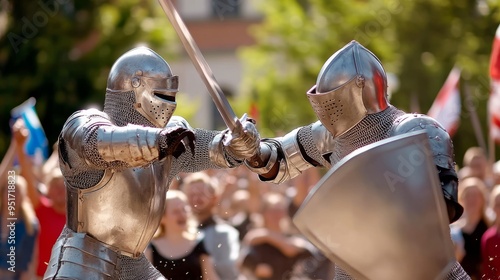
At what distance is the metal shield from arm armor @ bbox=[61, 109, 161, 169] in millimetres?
962

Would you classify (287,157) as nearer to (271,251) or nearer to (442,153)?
(442,153)

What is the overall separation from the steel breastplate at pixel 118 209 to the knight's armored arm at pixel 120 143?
27 centimetres

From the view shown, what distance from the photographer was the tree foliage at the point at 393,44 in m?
21.8

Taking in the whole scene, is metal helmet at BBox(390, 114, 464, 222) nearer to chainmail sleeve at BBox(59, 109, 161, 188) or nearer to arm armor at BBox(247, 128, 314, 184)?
arm armor at BBox(247, 128, 314, 184)

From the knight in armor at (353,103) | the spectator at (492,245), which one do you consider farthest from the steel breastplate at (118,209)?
the spectator at (492,245)

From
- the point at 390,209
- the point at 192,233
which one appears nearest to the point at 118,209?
the point at 390,209

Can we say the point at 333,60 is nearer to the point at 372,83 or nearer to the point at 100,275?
the point at 372,83

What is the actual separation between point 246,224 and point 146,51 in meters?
4.29

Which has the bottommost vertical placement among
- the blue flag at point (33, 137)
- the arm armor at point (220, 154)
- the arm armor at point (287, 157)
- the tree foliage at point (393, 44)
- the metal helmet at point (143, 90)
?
the tree foliage at point (393, 44)

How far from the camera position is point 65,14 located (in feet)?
84.9

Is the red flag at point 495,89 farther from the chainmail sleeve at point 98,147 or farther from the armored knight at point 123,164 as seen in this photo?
the chainmail sleeve at point 98,147

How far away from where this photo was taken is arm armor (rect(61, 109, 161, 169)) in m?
7.77

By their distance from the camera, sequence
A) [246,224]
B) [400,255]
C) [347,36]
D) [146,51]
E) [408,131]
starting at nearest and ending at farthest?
1. [400,255]
2. [408,131]
3. [146,51]
4. [246,224]
5. [347,36]

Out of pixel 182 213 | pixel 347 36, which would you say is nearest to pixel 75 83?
pixel 347 36
